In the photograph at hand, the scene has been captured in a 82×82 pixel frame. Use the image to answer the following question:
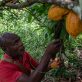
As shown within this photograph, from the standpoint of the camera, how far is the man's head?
8.41 ft

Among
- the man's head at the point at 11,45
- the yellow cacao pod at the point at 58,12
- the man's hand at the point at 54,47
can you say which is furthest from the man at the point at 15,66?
the yellow cacao pod at the point at 58,12

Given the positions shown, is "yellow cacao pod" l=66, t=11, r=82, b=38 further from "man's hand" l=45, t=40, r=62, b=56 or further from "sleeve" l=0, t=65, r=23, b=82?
"sleeve" l=0, t=65, r=23, b=82

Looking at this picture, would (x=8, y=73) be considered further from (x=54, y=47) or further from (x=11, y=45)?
(x=54, y=47)

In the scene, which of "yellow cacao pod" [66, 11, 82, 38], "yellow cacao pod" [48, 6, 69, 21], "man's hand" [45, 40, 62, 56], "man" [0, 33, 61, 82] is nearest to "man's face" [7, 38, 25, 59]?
"man" [0, 33, 61, 82]

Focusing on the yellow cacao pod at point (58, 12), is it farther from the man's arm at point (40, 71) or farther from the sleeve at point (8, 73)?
the sleeve at point (8, 73)

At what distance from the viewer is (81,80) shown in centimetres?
325

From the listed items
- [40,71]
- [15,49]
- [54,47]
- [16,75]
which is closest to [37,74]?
[40,71]

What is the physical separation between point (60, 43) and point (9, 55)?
87 centimetres

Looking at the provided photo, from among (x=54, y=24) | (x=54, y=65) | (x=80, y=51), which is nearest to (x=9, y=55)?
(x=54, y=65)

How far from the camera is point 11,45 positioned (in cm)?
258

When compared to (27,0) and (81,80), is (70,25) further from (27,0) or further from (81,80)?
(81,80)

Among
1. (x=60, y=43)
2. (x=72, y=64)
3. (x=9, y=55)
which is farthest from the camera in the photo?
(x=72, y=64)

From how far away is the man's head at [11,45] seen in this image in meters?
2.56

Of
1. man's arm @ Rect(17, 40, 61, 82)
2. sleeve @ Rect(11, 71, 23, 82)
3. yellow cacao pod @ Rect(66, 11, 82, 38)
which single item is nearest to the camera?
yellow cacao pod @ Rect(66, 11, 82, 38)
